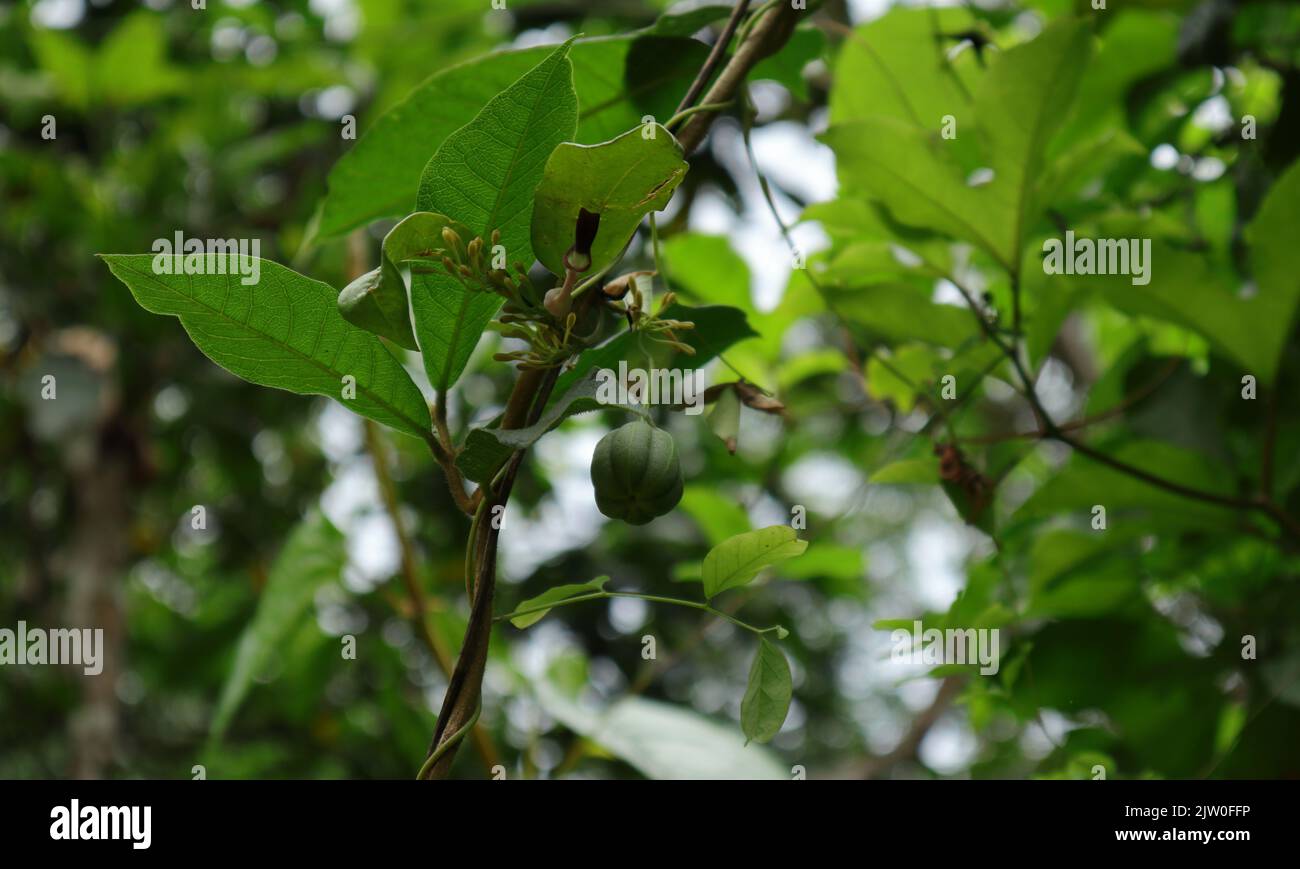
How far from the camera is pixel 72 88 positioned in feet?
7.00

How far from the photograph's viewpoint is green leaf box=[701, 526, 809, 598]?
543 millimetres

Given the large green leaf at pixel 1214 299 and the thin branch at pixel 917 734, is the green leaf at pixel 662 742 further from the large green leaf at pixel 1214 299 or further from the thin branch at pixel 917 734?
the thin branch at pixel 917 734

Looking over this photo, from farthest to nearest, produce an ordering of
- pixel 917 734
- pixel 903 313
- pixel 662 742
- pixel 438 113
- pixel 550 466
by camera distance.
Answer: pixel 550 466 → pixel 917 734 → pixel 662 742 → pixel 903 313 → pixel 438 113

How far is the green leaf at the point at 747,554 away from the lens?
543 millimetres

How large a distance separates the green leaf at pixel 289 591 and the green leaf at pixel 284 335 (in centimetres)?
80

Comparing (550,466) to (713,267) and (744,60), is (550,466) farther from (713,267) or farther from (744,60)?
(744,60)

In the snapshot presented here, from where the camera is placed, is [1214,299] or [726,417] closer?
[726,417]

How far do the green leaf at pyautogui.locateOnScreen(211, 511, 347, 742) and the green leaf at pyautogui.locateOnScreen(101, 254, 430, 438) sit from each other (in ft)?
2.62

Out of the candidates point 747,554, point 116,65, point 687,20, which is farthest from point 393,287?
point 116,65

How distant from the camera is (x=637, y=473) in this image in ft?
1.67

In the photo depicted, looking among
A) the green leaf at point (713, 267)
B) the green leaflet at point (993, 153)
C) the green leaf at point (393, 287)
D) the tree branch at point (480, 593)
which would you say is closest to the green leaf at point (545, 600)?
the tree branch at point (480, 593)

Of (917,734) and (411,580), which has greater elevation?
(411,580)

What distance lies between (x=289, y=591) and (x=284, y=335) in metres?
0.86
